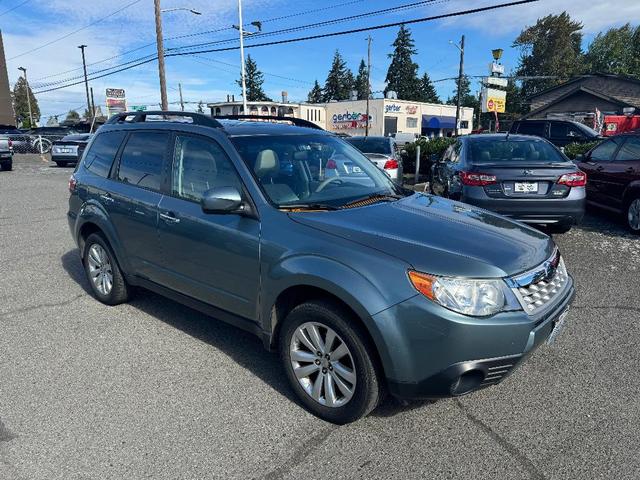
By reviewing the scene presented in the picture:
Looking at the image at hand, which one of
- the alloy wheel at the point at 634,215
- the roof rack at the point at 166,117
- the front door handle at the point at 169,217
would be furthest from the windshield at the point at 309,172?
the alloy wheel at the point at 634,215

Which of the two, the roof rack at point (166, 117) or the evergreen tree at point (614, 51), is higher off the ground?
the evergreen tree at point (614, 51)

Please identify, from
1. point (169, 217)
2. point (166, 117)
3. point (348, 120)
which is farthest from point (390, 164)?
point (348, 120)

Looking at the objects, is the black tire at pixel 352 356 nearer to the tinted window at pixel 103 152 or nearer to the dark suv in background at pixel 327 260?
the dark suv in background at pixel 327 260

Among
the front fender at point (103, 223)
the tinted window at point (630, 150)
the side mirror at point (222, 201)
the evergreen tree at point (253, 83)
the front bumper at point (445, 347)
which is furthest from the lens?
the evergreen tree at point (253, 83)

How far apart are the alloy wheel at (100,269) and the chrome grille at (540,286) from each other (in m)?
3.70

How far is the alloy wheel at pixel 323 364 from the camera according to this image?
279 cm

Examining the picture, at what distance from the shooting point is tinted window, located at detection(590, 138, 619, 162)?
7.89 m

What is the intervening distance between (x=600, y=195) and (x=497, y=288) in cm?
671

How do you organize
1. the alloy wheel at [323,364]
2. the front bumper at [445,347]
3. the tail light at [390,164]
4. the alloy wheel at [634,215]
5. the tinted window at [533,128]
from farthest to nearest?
the tinted window at [533,128], the tail light at [390,164], the alloy wheel at [634,215], the alloy wheel at [323,364], the front bumper at [445,347]

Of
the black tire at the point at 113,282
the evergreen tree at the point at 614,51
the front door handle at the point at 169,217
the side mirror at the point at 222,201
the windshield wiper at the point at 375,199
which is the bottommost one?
the black tire at the point at 113,282

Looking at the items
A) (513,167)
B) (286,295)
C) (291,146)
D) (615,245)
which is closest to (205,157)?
(291,146)

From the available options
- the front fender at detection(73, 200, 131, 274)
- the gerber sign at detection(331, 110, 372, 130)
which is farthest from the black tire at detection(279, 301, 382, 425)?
the gerber sign at detection(331, 110, 372, 130)

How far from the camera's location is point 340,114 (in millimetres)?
61344

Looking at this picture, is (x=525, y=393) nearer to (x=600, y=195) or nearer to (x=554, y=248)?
(x=554, y=248)
